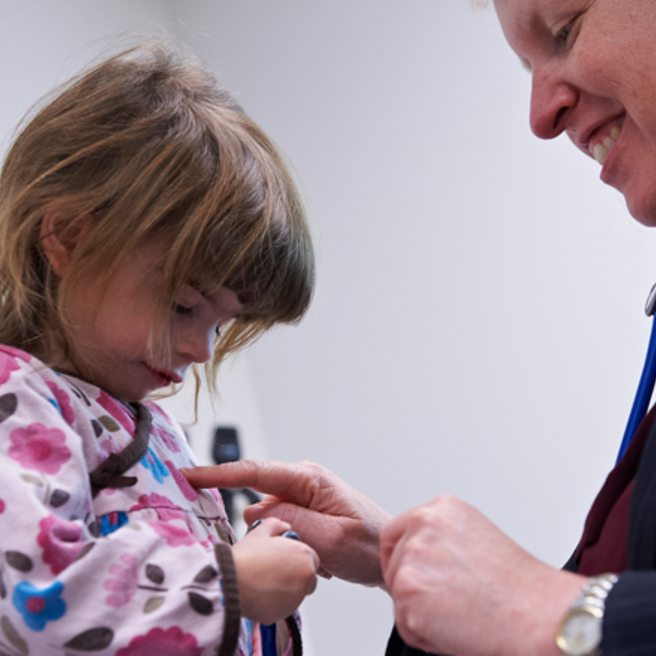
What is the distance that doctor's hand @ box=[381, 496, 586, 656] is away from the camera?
48 cm

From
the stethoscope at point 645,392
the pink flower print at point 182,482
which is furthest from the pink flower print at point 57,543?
the stethoscope at point 645,392

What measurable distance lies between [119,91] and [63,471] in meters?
0.46

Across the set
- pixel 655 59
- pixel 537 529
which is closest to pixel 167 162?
pixel 655 59

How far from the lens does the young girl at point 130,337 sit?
1.88 ft

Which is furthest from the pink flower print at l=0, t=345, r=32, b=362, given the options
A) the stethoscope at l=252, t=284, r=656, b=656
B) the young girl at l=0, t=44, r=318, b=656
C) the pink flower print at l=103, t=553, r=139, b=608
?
the stethoscope at l=252, t=284, r=656, b=656

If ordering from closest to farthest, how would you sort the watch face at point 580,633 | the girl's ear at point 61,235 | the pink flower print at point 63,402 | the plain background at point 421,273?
the watch face at point 580,633 → the pink flower print at point 63,402 → the girl's ear at point 61,235 → the plain background at point 421,273

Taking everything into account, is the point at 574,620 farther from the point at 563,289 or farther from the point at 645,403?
the point at 563,289

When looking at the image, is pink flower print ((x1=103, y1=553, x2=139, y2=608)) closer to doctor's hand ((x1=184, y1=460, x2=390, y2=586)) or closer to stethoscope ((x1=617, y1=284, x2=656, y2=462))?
doctor's hand ((x1=184, y1=460, x2=390, y2=586))

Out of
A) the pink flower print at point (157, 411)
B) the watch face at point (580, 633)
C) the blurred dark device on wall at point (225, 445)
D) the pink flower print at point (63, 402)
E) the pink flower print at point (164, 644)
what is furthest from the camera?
the blurred dark device on wall at point (225, 445)

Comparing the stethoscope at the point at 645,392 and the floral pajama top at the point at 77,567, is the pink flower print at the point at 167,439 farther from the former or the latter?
the stethoscope at the point at 645,392

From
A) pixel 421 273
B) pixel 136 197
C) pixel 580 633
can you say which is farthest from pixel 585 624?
pixel 421 273

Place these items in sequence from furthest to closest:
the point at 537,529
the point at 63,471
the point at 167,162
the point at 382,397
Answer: the point at 382,397
the point at 537,529
the point at 167,162
the point at 63,471

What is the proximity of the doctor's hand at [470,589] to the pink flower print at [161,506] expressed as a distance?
0.26 metres

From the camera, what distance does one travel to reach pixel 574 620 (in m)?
0.45
